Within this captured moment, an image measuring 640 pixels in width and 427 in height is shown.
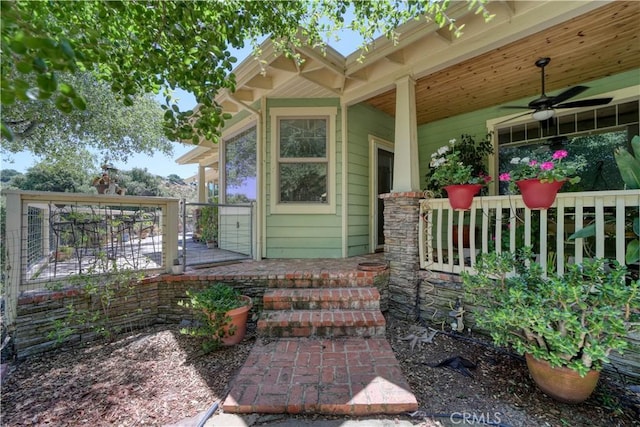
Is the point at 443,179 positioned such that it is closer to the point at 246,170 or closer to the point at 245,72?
the point at 245,72

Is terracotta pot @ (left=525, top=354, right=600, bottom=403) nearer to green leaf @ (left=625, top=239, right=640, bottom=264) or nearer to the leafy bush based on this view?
the leafy bush

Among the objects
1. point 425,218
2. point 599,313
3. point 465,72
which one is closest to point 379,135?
point 465,72

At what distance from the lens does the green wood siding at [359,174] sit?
4531 millimetres

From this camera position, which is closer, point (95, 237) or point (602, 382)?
point (602, 382)

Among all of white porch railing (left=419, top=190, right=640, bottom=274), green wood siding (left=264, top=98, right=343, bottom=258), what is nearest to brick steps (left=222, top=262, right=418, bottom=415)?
white porch railing (left=419, top=190, right=640, bottom=274)

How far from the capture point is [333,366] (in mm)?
2141

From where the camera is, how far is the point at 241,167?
518 cm

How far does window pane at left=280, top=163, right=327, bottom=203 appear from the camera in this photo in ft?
14.6

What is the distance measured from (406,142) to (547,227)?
6.31ft

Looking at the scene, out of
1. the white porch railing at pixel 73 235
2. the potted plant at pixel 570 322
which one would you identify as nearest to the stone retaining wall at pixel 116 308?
the white porch railing at pixel 73 235

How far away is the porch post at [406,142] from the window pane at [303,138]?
54.4 inches

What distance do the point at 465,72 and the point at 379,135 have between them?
1769 mm

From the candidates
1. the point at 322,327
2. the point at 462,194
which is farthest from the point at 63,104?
the point at 462,194

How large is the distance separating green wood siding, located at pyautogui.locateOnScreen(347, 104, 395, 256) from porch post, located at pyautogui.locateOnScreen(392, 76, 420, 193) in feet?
3.67
